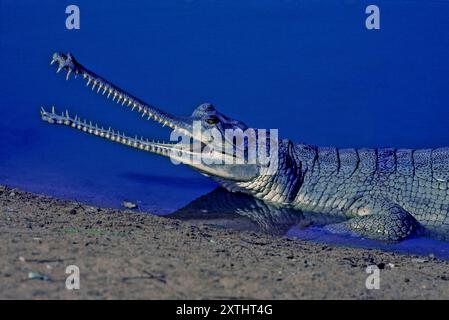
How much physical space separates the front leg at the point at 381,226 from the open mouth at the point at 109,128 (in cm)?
217

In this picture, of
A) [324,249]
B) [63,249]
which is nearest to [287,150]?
[324,249]

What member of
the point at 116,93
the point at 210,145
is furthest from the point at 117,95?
the point at 210,145

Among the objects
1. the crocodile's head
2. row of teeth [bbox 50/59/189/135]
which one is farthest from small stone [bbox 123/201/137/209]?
A: row of teeth [bbox 50/59/189/135]

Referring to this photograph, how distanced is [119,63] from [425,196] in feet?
20.6

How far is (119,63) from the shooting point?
44.2ft

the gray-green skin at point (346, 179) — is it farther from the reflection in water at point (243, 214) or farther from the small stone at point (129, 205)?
the small stone at point (129, 205)

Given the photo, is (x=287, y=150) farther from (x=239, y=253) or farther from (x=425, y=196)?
(x=239, y=253)

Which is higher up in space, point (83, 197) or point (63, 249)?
point (83, 197)

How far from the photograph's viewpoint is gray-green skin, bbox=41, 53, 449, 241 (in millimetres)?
9367

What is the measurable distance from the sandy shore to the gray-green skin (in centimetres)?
169

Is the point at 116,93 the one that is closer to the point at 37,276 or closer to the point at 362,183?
the point at 362,183

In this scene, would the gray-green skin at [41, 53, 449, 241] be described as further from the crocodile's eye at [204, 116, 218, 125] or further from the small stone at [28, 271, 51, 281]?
the small stone at [28, 271, 51, 281]

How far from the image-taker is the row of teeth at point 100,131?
26.9 ft
